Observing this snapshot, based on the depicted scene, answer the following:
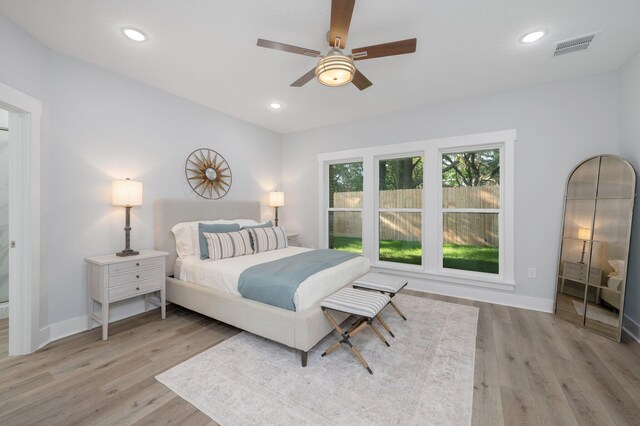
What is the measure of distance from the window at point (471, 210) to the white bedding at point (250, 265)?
1.46 m

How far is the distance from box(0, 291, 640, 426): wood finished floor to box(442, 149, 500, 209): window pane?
160cm

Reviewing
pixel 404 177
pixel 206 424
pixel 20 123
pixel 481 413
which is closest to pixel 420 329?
pixel 481 413

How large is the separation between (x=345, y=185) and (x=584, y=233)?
314 cm

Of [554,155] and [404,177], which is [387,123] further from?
[554,155]

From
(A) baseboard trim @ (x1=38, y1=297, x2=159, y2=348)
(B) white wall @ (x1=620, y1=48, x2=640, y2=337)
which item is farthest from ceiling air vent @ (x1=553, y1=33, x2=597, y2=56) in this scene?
(A) baseboard trim @ (x1=38, y1=297, x2=159, y2=348)

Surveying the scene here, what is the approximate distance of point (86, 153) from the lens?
2.73 meters

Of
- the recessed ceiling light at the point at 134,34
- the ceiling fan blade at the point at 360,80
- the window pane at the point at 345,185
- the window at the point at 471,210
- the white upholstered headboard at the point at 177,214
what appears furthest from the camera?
the window pane at the point at 345,185

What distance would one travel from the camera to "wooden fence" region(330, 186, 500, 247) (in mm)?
3643

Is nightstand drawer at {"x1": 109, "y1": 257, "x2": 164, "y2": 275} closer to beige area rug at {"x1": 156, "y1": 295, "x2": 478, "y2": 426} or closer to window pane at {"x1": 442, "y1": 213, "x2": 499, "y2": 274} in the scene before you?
beige area rug at {"x1": 156, "y1": 295, "x2": 478, "y2": 426}

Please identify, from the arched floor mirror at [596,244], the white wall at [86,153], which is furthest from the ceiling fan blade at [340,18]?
the arched floor mirror at [596,244]

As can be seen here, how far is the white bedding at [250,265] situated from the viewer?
91.4 inches

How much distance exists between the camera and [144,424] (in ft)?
5.04

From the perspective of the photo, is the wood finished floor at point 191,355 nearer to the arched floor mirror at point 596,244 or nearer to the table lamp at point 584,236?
the arched floor mirror at point 596,244

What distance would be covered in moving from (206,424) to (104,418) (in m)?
0.62
